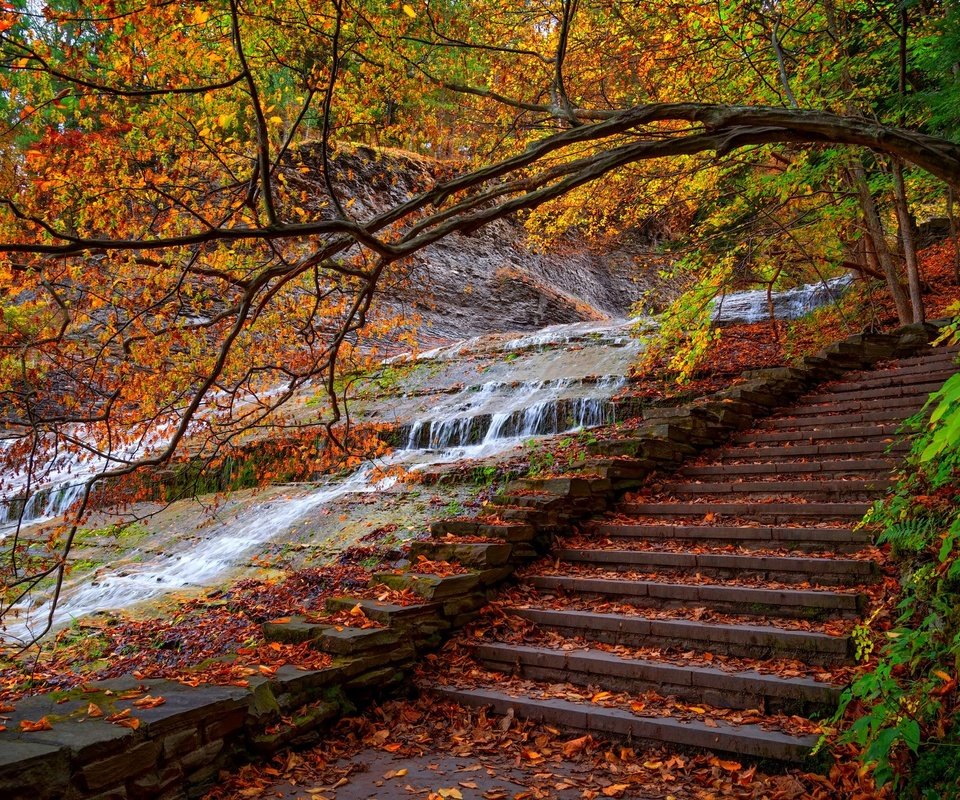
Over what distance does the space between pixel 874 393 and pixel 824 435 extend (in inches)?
69.8

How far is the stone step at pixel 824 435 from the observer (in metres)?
7.41

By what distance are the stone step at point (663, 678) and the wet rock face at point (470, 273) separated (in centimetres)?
1702

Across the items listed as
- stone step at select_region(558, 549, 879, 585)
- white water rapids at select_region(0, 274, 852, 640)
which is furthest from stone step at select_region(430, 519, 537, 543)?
white water rapids at select_region(0, 274, 852, 640)

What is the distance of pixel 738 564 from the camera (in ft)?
17.2

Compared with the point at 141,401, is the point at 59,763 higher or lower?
lower

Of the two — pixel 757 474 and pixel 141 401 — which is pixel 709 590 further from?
pixel 141 401

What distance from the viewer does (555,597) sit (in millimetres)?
A: 5535

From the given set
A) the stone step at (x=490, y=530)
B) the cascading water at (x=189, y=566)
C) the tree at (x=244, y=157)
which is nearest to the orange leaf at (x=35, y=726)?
the tree at (x=244, y=157)

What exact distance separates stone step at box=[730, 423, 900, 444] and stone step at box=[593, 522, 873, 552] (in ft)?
8.39

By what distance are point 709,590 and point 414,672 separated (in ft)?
7.62

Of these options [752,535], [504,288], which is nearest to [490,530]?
[752,535]

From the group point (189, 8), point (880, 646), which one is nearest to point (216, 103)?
point (189, 8)

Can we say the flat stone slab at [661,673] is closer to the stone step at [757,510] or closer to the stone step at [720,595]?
the stone step at [720,595]

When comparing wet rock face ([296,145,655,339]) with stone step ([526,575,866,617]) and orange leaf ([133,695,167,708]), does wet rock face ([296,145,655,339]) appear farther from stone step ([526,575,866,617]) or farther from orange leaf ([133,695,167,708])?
orange leaf ([133,695,167,708])
